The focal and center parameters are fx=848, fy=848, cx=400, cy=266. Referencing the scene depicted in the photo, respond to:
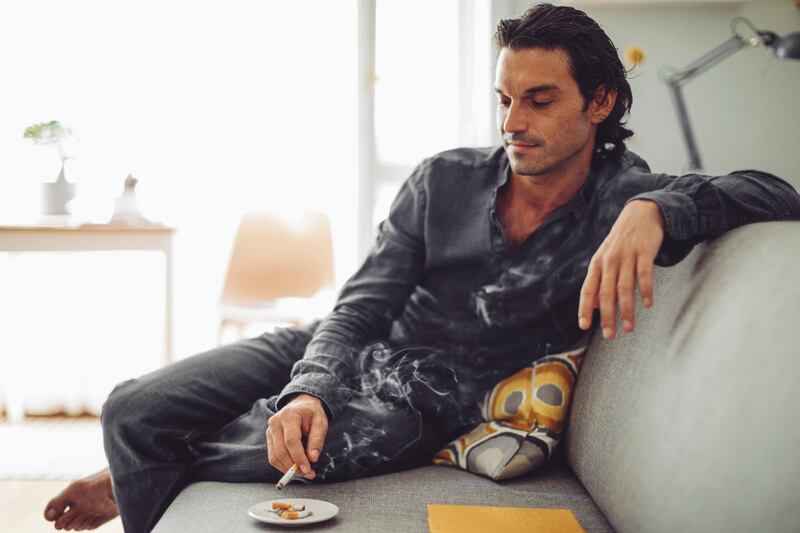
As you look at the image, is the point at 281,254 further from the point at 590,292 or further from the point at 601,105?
the point at 590,292

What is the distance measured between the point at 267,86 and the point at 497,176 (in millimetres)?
2170

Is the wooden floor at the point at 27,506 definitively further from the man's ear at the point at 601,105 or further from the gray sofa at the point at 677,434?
the man's ear at the point at 601,105

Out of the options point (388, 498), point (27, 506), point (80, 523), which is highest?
point (388, 498)

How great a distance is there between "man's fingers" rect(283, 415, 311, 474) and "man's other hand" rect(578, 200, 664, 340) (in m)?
0.40

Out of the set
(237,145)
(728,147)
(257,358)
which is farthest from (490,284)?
(237,145)

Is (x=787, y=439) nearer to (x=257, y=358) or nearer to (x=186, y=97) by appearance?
(x=257, y=358)

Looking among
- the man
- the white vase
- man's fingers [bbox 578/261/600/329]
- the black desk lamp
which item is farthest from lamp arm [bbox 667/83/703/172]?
the white vase

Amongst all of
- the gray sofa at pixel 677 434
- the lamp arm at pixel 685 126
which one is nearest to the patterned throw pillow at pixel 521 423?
the gray sofa at pixel 677 434

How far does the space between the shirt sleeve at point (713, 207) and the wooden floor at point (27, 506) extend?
152 centimetres

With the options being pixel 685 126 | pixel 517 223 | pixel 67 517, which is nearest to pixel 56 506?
pixel 67 517

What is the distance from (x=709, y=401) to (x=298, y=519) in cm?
49

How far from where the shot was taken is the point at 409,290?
148 centimetres

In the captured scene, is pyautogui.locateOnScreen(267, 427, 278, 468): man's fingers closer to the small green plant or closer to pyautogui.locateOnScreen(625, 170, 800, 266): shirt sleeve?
pyautogui.locateOnScreen(625, 170, 800, 266): shirt sleeve

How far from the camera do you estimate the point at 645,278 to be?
3.34 ft
